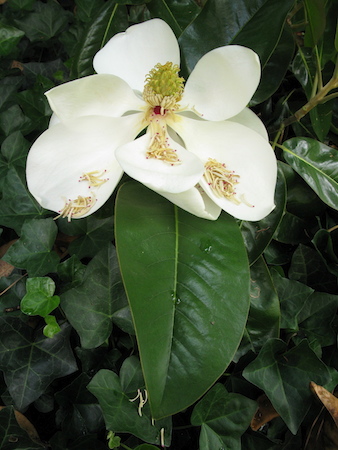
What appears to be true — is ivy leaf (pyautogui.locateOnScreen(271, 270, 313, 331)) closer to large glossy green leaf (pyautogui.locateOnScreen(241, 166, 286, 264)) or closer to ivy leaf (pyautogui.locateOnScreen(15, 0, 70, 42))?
large glossy green leaf (pyautogui.locateOnScreen(241, 166, 286, 264))

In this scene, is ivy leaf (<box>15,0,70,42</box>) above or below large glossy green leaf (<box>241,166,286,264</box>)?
above

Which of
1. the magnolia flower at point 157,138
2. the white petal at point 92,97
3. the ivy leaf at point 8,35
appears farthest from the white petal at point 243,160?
the ivy leaf at point 8,35

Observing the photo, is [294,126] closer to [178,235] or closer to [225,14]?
[225,14]

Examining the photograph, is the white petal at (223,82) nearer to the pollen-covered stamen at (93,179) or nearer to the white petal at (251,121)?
the white petal at (251,121)

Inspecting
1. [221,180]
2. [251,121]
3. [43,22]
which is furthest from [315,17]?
[43,22]

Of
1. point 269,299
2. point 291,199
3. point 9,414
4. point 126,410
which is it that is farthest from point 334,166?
point 9,414

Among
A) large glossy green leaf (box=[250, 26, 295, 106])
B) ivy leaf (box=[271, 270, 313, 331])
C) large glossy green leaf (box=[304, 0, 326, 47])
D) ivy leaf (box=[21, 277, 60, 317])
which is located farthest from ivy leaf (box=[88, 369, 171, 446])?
large glossy green leaf (box=[304, 0, 326, 47])
